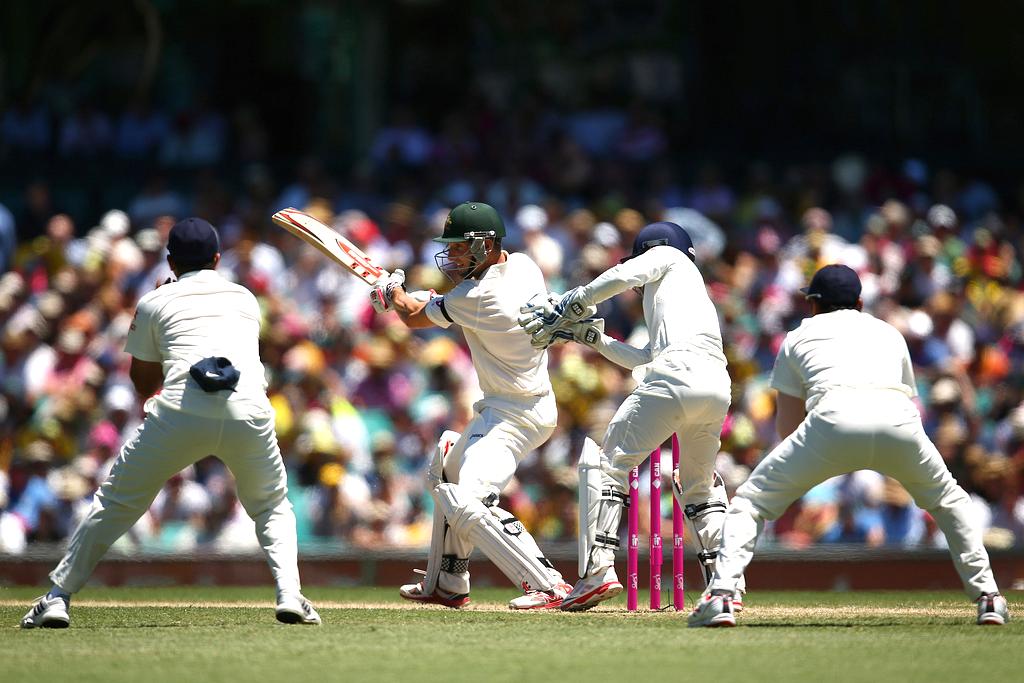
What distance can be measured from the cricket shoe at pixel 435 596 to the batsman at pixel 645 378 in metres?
0.71

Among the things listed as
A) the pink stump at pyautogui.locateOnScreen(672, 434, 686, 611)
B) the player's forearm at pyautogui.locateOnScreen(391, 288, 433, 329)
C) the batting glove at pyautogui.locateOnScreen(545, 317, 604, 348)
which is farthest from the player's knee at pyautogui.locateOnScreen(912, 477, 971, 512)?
the player's forearm at pyautogui.locateOnScreen(391, 288, 433, 329)

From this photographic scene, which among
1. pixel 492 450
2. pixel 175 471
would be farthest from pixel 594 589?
pixel 175 471

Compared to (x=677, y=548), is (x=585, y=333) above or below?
above

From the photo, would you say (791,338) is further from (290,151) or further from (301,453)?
(290,151)

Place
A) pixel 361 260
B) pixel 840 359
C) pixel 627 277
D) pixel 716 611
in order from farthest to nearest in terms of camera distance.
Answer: pixel 361 260, pixel 627 277, pixel 840 359, pixel 716 611

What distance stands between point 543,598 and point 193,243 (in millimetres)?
2406

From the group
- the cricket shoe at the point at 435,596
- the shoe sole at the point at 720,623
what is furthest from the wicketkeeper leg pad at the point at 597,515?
the cricket shoe at the point at 435,596

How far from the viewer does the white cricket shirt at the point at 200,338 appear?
7.45 meters

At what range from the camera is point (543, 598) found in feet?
27.5

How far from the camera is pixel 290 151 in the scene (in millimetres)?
18203

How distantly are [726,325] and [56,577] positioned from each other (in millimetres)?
6964

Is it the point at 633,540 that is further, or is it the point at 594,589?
the point at 633,540

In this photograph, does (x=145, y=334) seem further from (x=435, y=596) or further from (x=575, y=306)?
(x=435, y=596)

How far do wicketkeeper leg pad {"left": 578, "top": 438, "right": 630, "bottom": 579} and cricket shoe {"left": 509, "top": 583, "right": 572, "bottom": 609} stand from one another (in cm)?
24
